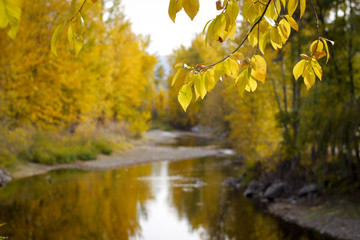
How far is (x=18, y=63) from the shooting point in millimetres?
10688

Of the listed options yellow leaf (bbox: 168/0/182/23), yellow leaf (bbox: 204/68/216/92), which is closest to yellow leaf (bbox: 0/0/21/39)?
yellow leaf (bbox: 168/0/182/23)

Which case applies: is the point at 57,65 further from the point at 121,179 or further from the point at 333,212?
the point at 333,212

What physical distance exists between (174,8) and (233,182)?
1057cm

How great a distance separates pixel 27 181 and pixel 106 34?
8.80 metres

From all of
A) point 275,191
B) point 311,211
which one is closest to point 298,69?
point 311,211

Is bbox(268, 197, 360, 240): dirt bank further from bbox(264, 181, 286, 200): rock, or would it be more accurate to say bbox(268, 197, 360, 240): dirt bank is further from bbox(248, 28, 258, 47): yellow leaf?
bbox(248, 28, 258, 47): yellow leaf

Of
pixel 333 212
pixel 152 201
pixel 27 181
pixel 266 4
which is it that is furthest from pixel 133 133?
pixel 266 4

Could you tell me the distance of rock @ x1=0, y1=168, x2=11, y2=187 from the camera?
32.9 feet

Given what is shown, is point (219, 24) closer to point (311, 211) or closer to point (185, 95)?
point (185, 95)

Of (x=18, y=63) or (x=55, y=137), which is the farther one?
(x=55, y=137)

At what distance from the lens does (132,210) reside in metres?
8.56

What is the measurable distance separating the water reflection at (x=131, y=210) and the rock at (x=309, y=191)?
43.2 inches

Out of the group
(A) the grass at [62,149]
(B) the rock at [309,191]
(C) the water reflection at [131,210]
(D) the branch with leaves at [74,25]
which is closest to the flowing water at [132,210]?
(C) the water reflection at [131,210]

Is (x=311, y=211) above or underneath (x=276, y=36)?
underneath
